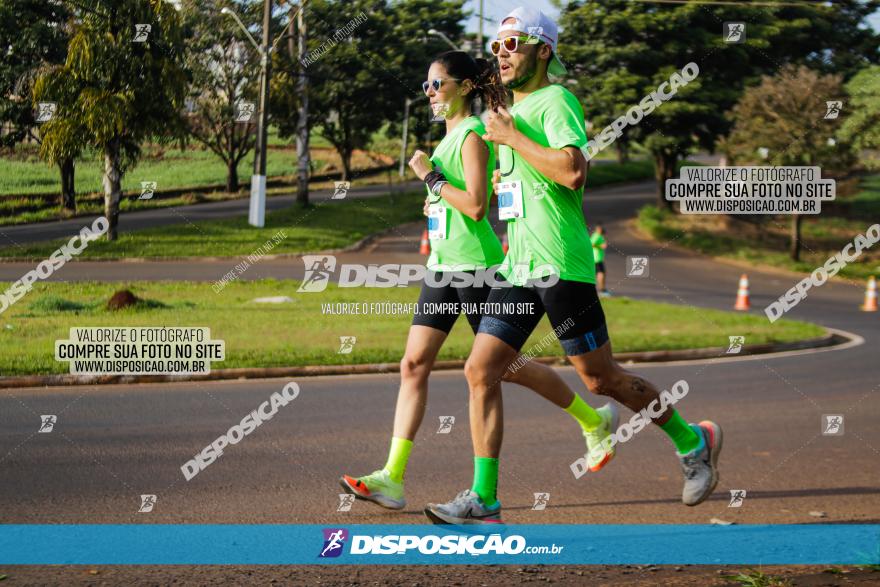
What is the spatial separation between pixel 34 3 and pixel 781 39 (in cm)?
3492

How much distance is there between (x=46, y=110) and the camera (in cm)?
832

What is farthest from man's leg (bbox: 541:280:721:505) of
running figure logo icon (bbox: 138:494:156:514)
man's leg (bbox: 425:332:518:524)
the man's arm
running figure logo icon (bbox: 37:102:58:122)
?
running figure logo icon (bbox: 37:102:58:122)

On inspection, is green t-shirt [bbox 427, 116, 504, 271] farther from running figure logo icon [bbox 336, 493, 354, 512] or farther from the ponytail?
running figure logo icon [bbox 336, 493, 354, 512]

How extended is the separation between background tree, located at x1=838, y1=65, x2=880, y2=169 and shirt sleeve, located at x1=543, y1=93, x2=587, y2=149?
26.6m

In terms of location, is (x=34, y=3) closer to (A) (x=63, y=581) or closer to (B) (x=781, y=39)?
(A) (x=63, y=581)

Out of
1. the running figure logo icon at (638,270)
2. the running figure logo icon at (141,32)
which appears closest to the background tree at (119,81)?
the running figure logo icon at (141,32)

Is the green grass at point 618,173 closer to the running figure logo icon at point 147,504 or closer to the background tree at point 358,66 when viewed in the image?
the background tree at point 358,66

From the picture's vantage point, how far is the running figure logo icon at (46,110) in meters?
8.25

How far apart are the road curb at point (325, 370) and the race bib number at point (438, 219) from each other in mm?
5648

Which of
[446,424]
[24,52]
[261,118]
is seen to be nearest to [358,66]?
[261,118]

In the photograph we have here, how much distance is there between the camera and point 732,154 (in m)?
33.0

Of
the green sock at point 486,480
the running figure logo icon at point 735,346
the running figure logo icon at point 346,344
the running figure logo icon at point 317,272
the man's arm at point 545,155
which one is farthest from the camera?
the running figure logo icon at point 317,272

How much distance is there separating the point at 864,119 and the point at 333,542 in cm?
2745

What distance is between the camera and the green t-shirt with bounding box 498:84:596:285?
16.0 feet
